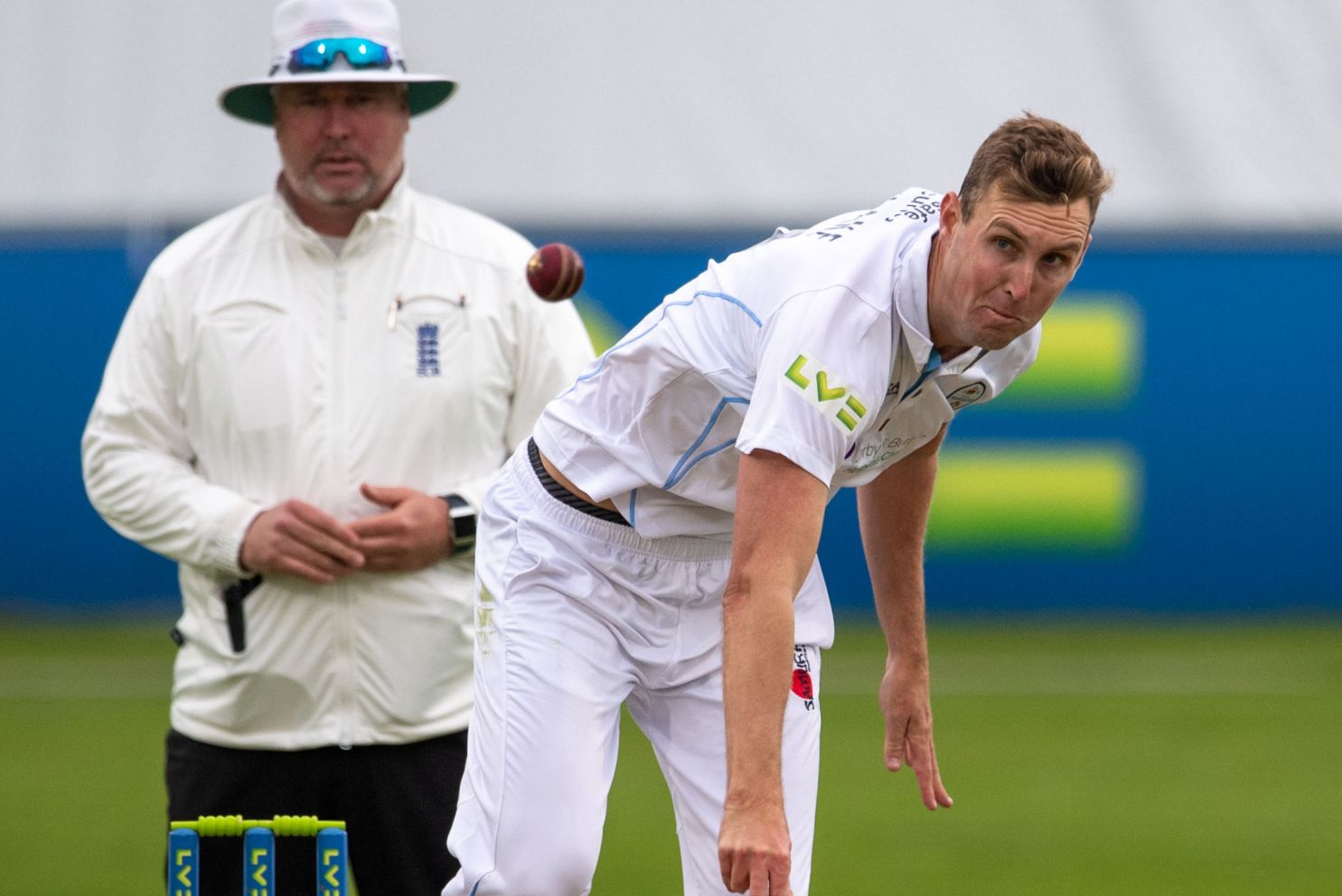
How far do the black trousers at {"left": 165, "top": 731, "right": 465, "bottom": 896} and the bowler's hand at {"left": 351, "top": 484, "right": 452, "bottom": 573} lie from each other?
42 cm

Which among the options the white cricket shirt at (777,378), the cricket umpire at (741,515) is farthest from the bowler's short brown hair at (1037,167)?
the white cricket shirt at (777,378)

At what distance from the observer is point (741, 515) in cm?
328

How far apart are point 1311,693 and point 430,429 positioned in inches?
234

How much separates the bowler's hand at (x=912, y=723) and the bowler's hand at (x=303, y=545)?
1178mm

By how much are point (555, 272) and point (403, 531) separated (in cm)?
65

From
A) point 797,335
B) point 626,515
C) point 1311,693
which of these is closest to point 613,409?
point 626,515

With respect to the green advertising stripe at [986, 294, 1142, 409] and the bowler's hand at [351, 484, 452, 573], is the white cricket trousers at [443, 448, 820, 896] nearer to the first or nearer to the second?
the bowler's hand at [351, 484, 452, 573]

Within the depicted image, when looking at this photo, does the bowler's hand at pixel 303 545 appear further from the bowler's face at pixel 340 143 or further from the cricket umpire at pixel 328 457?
the bowler's face at pixel 340 143

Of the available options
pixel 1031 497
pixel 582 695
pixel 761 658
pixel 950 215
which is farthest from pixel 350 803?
pixel 1031 497

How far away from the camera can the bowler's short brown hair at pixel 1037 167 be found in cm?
328

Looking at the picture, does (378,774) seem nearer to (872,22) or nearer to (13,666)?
(13,666)

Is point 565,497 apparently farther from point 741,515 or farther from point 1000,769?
point 1000,769

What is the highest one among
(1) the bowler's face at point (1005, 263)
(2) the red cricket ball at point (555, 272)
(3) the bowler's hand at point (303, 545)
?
(1) the bowler's face at point (1005, 263)

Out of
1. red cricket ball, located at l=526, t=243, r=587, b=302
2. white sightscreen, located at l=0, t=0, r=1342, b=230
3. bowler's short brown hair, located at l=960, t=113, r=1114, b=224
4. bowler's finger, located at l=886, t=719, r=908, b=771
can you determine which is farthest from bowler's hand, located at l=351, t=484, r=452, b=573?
white sightscreen, located at l=0, t=0, r=1342, b=230
